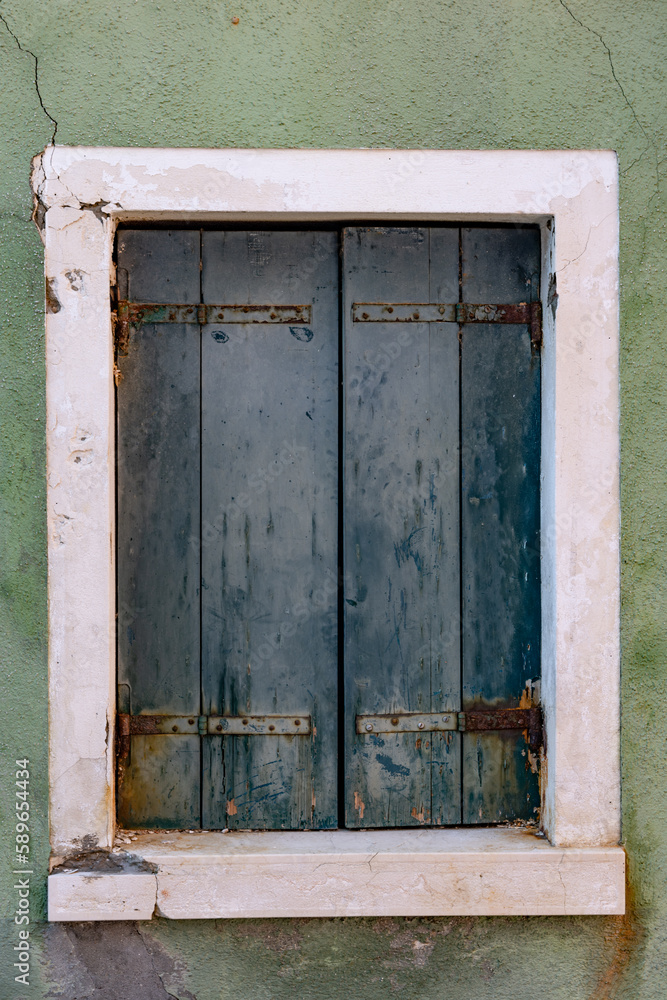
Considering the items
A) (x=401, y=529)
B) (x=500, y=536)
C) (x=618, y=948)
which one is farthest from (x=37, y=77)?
(x=618, y=948)

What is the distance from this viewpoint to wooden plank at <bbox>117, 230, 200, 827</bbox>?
2207mm

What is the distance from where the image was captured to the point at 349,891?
2.09m

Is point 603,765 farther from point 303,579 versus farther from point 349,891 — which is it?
point 303,579

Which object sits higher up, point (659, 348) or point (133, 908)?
point (659, 348)

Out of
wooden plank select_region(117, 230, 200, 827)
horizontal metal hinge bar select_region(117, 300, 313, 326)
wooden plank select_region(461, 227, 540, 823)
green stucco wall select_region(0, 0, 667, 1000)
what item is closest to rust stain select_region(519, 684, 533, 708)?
wooden plank select_region(461, 227, 540, 823)

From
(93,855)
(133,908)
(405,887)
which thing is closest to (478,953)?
(405,887)

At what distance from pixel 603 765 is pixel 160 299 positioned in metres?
1.86

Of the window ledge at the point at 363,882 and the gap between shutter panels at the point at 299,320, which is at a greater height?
the gap between shutter panels at the point at 299,320

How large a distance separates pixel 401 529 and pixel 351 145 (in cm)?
110

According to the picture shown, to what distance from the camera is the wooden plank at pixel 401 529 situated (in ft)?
7.29

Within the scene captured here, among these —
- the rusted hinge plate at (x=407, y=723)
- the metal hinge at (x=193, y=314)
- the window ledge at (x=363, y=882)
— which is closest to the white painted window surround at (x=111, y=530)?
the window ledge at (x=363, y=882)

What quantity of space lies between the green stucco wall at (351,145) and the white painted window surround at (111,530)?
64 mm

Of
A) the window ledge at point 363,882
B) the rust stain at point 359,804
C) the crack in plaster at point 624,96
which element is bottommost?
the window ledge at point 363,882

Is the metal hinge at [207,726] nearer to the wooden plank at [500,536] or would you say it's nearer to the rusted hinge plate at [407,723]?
the rusted hinge plate at [407,723]
